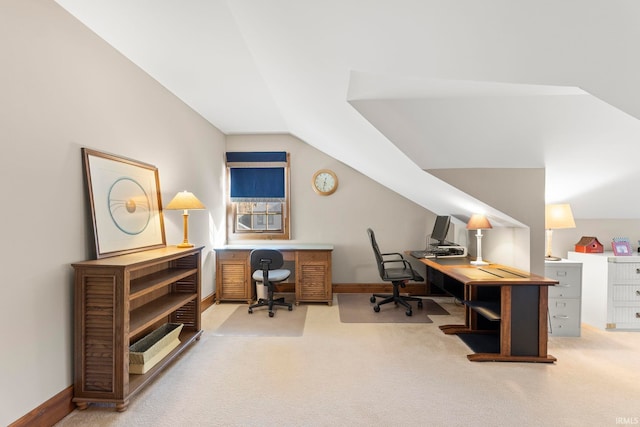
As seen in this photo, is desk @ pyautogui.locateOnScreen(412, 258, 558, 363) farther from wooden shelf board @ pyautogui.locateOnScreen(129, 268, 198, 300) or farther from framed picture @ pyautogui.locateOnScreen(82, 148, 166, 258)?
framed picture @ pyautogui.locateOnScreen(82, 148, 166, 258)

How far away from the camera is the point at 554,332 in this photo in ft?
10.7

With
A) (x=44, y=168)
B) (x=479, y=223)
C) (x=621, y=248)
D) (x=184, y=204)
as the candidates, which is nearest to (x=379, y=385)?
(x=479, y=223)

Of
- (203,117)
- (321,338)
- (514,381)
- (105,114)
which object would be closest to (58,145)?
(105,114)

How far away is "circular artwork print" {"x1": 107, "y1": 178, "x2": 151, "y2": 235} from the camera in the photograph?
2439 mm

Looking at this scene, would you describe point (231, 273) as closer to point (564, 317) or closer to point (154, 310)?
point (154, 310)

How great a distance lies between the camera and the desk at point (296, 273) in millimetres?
4391

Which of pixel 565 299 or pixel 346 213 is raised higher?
pixel 346 213

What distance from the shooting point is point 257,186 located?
5.05 metres

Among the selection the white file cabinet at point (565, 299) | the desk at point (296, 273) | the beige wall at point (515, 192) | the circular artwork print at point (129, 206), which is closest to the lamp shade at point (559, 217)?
the white file cabinet at point (565, 299)

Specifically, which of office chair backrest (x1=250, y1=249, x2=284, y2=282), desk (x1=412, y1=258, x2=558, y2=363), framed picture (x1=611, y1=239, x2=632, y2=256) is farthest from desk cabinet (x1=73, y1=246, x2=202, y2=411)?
framed picture (x1=611, y1=239, x2=632, y2=256)

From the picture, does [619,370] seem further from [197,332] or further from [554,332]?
[197,332]

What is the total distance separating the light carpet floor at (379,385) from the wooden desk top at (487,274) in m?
0.70

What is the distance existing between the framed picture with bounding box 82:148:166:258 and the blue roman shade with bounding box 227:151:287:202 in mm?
1999

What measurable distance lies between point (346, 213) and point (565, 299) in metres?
2.94
